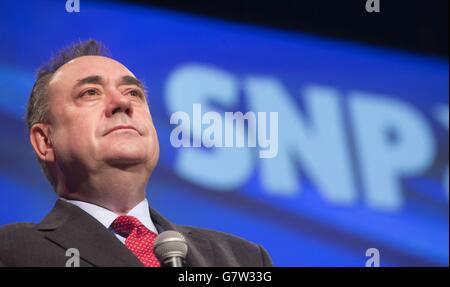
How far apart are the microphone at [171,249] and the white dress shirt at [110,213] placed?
1.54ft

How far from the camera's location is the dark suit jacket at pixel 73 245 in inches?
88.9

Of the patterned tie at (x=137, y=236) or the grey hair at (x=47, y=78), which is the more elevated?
the grey hair at (x=47, y=78)

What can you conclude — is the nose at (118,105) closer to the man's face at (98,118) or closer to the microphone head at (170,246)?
the man's face at (98,118)

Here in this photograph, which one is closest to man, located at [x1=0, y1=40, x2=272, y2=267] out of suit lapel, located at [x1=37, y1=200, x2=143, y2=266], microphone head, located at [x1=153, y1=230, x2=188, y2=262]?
suit lapel, located at [x1=37, y1=200, x2=143, y2=266]

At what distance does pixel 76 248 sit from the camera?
7.50ft

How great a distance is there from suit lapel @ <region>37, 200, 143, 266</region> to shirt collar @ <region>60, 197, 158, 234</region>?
0.06 metres

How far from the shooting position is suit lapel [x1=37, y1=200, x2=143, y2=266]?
226 centimetres

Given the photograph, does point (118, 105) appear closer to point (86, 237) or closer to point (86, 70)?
point (86, 70)

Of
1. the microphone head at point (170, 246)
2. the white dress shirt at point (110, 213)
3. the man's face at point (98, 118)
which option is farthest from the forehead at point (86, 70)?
the microphone head at point (170, 246)

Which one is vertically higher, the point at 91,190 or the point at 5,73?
the point at 5,73
